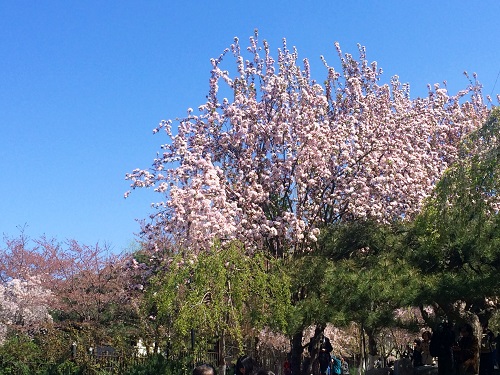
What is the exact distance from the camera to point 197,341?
1561cm

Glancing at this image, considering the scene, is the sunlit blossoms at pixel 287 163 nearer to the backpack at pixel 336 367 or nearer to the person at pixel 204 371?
the backpack at pixel 336 367

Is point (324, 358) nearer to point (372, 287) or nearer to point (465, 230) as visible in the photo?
point (372, 287)

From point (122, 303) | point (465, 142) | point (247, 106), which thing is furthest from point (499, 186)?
point (122, 303)

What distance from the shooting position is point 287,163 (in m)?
20.0

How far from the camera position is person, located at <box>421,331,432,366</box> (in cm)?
1869

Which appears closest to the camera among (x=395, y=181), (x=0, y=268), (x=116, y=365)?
(x=116, y=365)

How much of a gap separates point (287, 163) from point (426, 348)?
6244mm

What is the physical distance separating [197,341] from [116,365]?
6.58 ft

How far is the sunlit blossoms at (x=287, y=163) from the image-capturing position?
1917cm

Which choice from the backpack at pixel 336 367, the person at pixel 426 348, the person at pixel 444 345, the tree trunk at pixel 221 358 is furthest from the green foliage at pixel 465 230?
the backpack at pixel 336 367

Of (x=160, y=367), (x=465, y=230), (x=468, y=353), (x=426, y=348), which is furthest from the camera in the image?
(x=426, y=348)

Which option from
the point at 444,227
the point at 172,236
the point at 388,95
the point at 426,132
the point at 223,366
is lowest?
the point at 223,366

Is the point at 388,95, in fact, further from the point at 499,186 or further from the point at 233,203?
the point at 499,186

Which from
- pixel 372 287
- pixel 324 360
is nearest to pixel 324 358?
pixel 324 360
